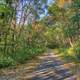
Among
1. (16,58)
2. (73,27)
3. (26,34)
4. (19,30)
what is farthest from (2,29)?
(26,34)

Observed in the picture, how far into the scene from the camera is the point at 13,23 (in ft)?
76.0

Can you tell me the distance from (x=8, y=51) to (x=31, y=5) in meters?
7.11

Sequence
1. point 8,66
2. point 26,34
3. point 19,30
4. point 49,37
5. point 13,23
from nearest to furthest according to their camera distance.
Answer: point 8,66
point 13,23
point 19,30
point 26,34
point 49,37

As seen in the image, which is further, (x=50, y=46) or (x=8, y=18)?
(x=50, y=46)

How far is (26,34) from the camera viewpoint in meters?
34.1

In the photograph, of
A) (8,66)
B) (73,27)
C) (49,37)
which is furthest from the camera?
(49,37)

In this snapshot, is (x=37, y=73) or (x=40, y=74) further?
(x=37, y=73)

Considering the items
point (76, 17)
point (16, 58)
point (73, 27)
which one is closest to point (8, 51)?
point (16, 58)

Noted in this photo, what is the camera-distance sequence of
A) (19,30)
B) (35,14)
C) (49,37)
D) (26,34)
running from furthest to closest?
1. (49,37)
2. (26,34)
3. (35,14)
4. (19,30)

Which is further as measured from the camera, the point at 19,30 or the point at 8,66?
the point at 19,30

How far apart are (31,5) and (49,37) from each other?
120 ft

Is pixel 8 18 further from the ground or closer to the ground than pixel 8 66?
further from the ground

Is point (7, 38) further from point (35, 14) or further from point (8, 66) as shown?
point (35, 14)

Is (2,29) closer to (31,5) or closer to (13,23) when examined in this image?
(13,23)
